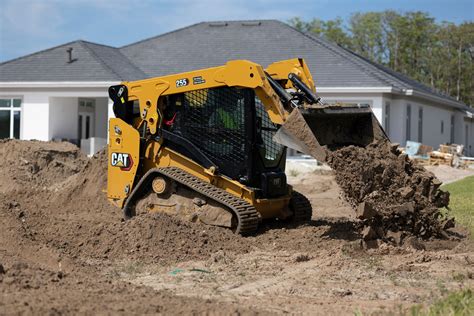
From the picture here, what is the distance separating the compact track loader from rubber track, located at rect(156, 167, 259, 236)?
0.02 metres

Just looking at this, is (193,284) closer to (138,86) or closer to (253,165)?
(253,165)

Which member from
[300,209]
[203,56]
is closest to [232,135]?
[300,209]

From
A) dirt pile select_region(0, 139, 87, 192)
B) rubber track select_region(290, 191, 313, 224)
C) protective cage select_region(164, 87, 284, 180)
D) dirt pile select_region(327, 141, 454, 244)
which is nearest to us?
dirt pile select_region(327, 141, 454, 244)

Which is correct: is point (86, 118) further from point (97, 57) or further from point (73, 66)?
point (97, 57)

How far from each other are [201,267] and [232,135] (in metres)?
2.80

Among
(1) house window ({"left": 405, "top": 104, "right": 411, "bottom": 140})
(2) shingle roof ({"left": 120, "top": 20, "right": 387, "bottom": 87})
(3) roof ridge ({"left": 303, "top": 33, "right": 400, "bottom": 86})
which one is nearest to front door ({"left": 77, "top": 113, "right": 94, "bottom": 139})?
(2) shingle roof ({"left": 120, "top": 20, "right": 387, "bottom": 87})

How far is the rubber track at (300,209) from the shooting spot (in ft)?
39.5

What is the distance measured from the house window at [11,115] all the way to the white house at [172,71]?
0.15ft

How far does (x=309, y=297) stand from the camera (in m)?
7.29

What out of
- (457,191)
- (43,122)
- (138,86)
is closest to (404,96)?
(457,191)

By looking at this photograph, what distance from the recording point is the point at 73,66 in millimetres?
33719

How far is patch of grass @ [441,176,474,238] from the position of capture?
44.7 ft

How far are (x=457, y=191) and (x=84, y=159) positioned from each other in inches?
411

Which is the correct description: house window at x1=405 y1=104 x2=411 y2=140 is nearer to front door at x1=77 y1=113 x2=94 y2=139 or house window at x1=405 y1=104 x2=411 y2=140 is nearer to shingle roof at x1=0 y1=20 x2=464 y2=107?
shingle roof at x1=0 y1=20 x2=464 y2=107
